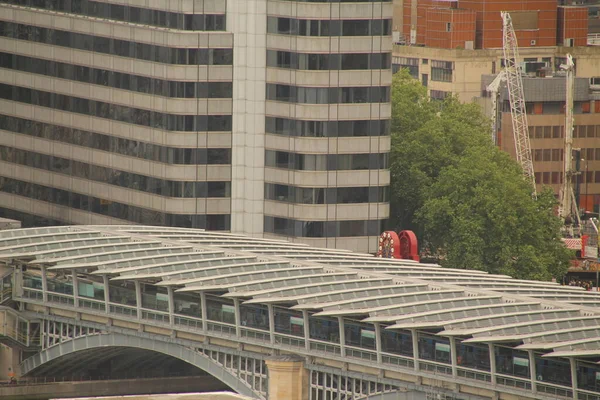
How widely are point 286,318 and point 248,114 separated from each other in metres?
44.0

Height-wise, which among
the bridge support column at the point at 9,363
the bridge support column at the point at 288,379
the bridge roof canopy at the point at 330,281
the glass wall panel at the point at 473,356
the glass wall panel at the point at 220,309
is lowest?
the bridge support column at the point at 9,363

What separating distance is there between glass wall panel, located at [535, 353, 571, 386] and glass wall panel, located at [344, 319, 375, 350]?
14.1 meters

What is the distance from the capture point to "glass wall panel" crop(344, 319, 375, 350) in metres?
150

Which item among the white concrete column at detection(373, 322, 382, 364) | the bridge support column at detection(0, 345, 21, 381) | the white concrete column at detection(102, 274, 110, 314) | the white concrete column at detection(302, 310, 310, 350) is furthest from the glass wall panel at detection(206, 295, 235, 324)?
the bridge support column at detection(0, 345, 21, 381)

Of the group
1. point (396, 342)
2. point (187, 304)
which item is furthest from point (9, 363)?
point (396, 342)

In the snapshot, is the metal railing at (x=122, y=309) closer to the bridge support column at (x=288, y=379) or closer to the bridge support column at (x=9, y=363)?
the bridge support column at (x=9, y=363)

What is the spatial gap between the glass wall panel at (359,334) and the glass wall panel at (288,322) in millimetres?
4139

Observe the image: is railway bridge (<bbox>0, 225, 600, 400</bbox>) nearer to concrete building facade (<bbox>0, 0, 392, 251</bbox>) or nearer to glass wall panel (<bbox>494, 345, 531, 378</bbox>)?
glass wall panel (<bbox>494, 345, 531, 378</bbox>)

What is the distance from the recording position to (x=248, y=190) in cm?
19712

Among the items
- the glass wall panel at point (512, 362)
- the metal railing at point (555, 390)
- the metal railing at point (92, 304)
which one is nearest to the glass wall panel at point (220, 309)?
the metal railing at point (92, 304)

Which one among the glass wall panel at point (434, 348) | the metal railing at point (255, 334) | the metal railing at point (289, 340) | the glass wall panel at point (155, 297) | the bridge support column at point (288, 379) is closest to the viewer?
the glass wall panel at point (434, 348)

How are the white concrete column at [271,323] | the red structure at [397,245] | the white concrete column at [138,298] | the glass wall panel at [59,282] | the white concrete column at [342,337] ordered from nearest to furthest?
the white concrete column at [342,337] → the white concrete column at [271,323] → the white concrete column at [138,298] → the glass wall panel at [59,282] → the red structure at [397,245]

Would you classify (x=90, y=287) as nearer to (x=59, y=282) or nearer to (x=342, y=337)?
(x=59, y=282)

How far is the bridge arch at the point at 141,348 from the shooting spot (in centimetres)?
15862
